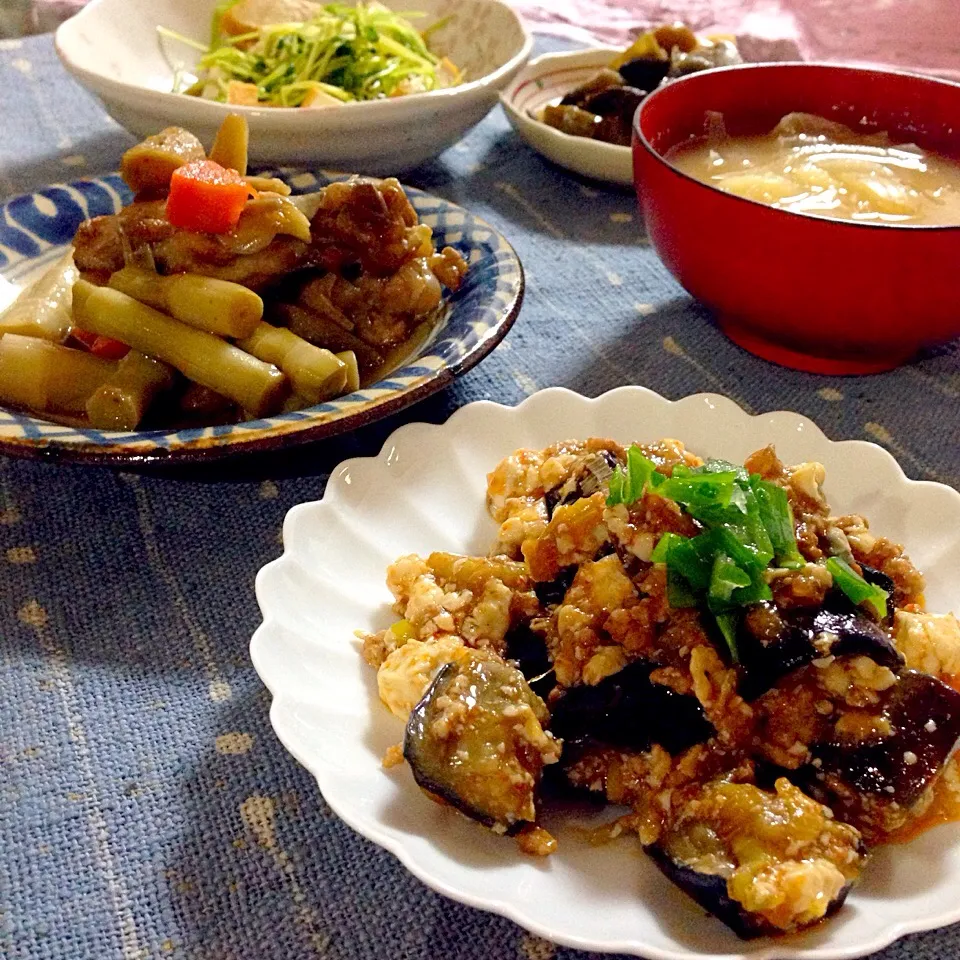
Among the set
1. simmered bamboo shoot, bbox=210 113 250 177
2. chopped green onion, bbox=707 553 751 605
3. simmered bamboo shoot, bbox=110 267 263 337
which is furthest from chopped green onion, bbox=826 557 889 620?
simmered bamboo shoot, bbox=210 113 250 177

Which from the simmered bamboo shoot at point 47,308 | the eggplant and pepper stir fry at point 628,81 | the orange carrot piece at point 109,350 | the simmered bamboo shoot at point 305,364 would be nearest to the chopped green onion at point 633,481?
the simmered bamboo shoot at point 305,364

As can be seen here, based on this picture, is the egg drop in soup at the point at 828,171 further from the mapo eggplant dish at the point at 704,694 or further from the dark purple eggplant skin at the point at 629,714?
the dark purple eggplant skin at the point at 629,714

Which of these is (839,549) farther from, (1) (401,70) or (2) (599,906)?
(1) (401,70)

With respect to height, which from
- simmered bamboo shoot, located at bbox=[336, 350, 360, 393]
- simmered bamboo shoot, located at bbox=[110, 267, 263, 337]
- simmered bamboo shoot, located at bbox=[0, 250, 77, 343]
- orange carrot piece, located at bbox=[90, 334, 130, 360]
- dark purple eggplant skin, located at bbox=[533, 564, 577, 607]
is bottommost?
orange carrot piece, located at bbox=[90, 334, 130, 360]

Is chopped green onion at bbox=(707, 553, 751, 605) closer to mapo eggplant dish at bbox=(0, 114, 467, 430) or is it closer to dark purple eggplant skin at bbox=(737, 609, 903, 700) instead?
dark purple eggplant skin at bbox=(737, 609, 903, 700)

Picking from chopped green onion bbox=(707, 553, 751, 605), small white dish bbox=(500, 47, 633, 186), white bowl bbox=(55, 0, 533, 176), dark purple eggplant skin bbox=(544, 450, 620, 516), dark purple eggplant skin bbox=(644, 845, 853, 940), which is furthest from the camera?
small white dish bbox=(500, 47, 633, 186)

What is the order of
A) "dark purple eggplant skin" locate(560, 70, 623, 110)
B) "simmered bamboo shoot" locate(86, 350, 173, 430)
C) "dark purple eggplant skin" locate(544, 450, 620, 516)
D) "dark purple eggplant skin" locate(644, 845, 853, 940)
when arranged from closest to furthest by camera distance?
"dark purple eggplant skin" locate(644, 845, 853, 940) < "dark purple eggplant skin" locate(544, 450, 620, 516) < "simmered bamboo shoot" locate(86, 350, 173, 430) < "dark purple eggplant skin" locate(560, 70, 623, 110)

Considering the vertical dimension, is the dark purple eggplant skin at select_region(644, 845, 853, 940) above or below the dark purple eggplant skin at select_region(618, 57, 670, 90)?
below
